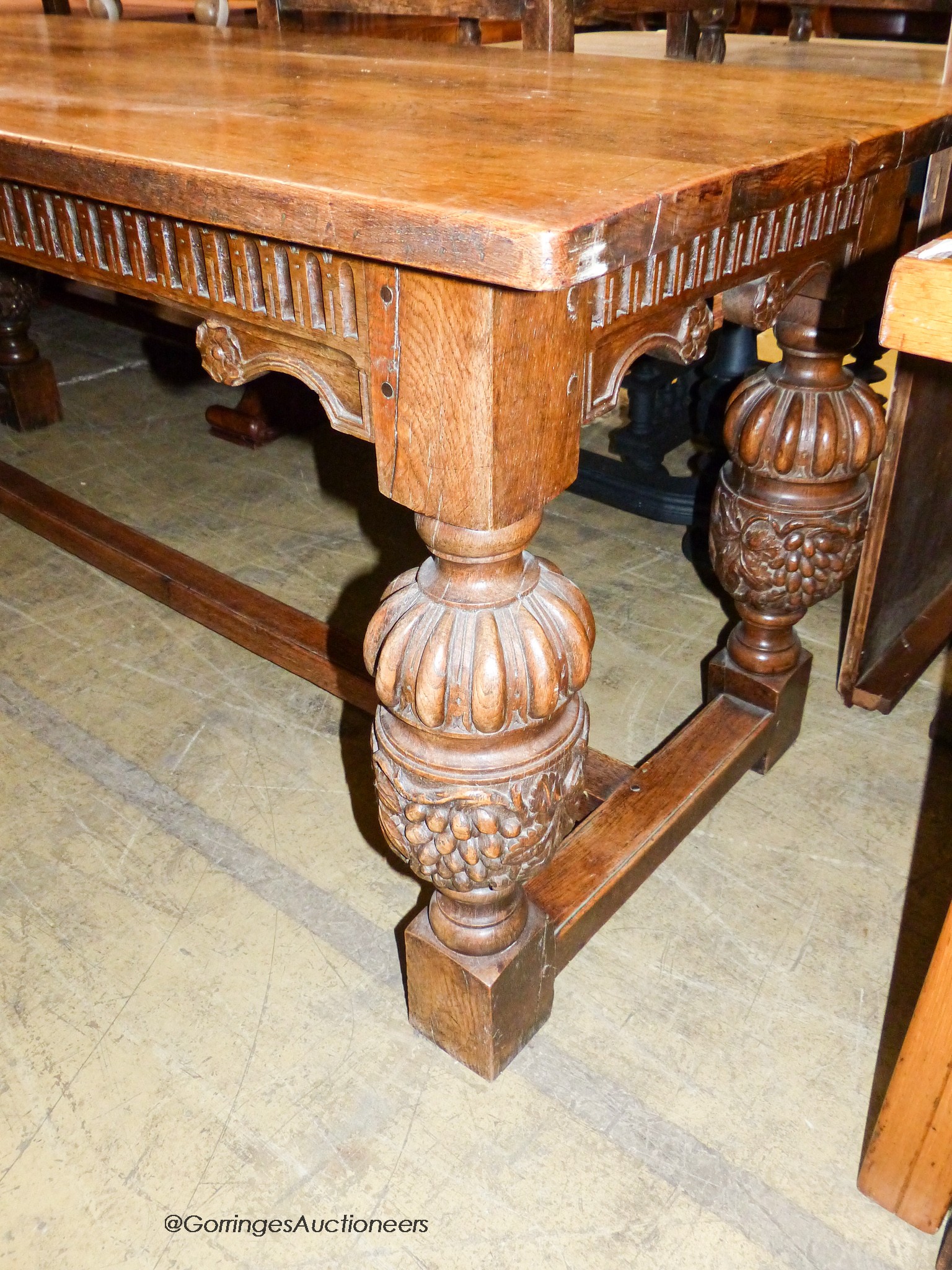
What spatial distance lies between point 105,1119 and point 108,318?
258cm

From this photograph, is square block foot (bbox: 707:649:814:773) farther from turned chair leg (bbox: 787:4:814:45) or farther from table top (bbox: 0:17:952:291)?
turned chair leg (bbox: 787:4:814:45)

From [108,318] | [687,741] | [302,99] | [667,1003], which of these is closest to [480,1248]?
[667,1003]

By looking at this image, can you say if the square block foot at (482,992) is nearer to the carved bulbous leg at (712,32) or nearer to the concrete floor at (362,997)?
the concrete floor at (362,997)

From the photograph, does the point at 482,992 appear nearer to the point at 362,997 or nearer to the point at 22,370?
the point at 362,997

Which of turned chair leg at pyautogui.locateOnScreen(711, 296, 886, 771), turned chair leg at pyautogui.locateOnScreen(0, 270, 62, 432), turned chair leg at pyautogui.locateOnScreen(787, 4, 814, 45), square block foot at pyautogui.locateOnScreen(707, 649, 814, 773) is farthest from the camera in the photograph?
turned chair leg at pyautogui.locateOnScreen(0, 270, 62, 432)

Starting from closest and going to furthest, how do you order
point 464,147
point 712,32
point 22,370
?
point 464,147 < point 712,32 < point 22,370

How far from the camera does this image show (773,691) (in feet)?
4.59

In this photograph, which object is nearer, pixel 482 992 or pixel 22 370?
pixel 482 992

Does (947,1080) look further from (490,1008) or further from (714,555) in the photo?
(714,555)

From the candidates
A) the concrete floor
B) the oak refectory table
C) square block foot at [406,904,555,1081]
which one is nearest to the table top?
the oak refectory table

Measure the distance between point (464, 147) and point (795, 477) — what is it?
0.63 metres

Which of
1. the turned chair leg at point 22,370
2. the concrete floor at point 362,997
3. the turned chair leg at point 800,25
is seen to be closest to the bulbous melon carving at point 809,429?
the concrete floor at point 362,997

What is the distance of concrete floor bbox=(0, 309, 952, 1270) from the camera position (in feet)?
3.12

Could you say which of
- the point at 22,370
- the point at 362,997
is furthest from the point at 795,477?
the point at 22,370
